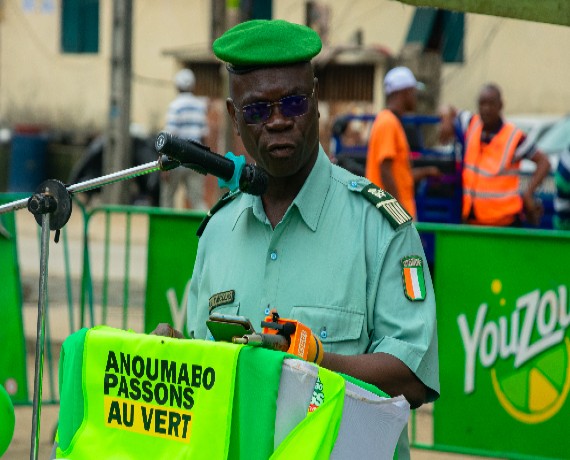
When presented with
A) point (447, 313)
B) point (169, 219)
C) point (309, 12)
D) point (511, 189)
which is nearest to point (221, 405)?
point (447, 313)

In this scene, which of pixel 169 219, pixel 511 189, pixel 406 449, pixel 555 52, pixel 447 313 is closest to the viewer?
pixel 406 449

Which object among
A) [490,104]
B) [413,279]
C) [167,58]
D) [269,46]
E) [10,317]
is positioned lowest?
[10,317]

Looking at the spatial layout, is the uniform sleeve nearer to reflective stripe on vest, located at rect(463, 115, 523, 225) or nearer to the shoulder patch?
the shoulder patch

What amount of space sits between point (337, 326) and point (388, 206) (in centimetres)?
31

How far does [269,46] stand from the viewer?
2926 mm

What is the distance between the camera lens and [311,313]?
9.64 feet

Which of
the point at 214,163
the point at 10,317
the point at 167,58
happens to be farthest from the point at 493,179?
the point at 167,58

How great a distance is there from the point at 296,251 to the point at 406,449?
0.53m

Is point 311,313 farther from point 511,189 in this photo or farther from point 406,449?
point 511,189

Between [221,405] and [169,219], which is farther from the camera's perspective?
[169,219]

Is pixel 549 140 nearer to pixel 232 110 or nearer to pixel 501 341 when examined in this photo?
pixel 501 341

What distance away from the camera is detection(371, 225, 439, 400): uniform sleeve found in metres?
2.85

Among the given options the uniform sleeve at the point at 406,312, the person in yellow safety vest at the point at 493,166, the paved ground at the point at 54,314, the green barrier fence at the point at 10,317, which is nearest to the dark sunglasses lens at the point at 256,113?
the uniform sleeve at the point at 406,312

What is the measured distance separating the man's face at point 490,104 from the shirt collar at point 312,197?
629 centimetres
